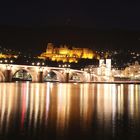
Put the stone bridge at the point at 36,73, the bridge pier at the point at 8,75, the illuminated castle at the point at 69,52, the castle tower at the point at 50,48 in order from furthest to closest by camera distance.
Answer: the castle tower at the point at 50,48
the illuminated castle at the point at 69,52
the stone bridge at the point at 36,73
the bridge pier at the point at 8,75

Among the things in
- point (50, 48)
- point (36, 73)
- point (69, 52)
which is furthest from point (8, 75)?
point (69, 52)

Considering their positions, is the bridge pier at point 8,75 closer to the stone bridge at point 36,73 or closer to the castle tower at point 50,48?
the stone bridge at point 36,73

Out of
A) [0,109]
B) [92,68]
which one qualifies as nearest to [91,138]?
[0,109]

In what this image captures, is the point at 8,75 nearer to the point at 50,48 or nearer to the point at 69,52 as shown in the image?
the point at 50,48

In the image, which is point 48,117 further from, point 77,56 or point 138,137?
point 77,56

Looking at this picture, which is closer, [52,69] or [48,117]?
[48,117]

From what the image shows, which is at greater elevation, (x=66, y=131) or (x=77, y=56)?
(x=77, y=56)

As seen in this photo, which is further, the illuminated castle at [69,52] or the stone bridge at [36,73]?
the illuminated castle at [69,52]

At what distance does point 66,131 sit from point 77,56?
361ft

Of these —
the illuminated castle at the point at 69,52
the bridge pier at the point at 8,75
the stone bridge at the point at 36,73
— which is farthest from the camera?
the illuminated castle at the point at 69,52

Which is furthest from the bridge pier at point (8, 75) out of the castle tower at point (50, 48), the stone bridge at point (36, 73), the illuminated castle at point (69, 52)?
the castle tower at point (50, 48)

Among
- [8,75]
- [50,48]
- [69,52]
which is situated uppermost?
[50,48]

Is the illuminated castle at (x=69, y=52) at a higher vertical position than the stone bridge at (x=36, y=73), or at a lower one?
higher

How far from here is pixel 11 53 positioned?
104m
